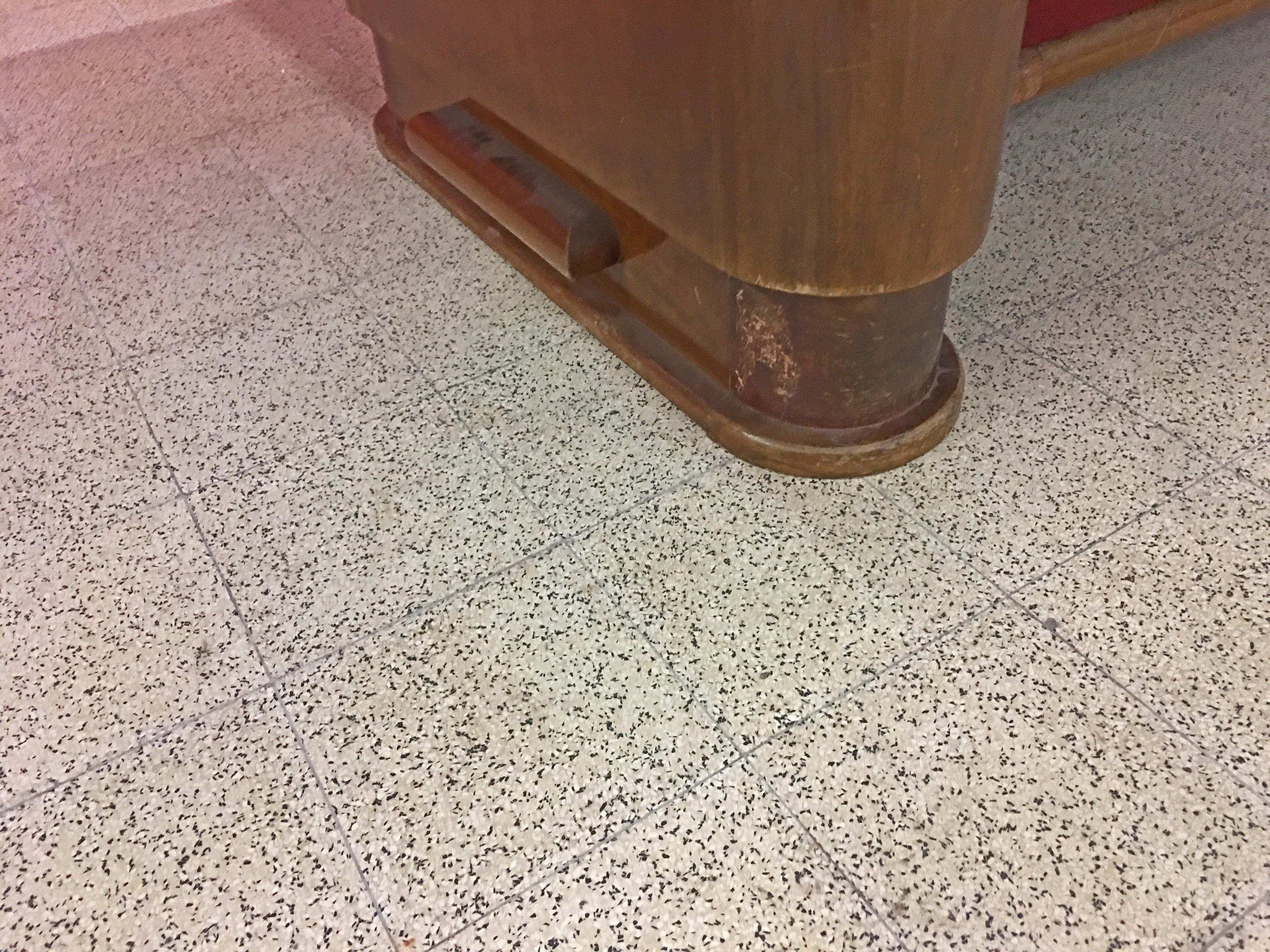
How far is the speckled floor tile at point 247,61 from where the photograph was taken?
1.90 meters

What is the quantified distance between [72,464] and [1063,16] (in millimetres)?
1443

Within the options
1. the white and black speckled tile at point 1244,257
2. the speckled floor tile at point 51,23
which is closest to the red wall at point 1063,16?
the white and black speckled tile at point 1244,257

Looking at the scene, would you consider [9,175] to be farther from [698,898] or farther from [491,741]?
[698,898]

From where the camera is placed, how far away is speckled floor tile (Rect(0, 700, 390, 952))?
72cm

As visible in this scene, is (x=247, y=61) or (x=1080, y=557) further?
(x=247, y=61)

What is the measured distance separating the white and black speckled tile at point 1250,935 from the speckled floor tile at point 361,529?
2.14 feet

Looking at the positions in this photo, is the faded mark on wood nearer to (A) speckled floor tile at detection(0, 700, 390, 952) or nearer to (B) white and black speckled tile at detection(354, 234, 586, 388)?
(B) white and black speckled tile at detection(354, 234, 586, 388)

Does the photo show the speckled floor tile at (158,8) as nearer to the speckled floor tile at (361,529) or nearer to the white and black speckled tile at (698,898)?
the speckled floor tile at (361,529)

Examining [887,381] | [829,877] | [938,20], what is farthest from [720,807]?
Answer: [938,20]

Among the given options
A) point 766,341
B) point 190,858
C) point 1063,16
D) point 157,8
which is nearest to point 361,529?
point 190,858

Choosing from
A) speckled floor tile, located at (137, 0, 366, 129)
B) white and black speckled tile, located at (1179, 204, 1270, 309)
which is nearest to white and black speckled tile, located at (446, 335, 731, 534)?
white and black speckled tile, located at (1179, 204, 1270, 309)

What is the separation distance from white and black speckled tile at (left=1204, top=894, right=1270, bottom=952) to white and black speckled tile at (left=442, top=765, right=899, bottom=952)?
23cm

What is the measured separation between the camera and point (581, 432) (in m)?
1.13

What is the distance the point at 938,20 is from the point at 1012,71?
13cm
